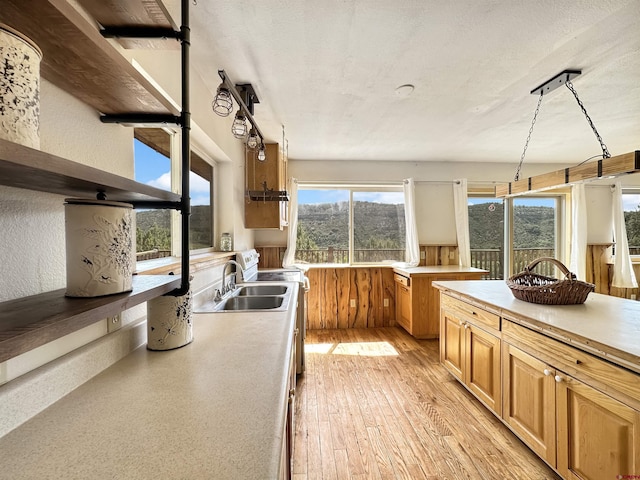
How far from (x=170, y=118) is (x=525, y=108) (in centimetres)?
287

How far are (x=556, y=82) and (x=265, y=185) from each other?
2.60 m

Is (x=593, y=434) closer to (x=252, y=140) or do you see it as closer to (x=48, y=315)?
(x=48, y=315)

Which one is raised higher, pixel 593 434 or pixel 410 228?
pixel 410 228

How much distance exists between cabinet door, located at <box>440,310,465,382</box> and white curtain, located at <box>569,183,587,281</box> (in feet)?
9.85

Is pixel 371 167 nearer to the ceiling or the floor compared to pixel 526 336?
nearer to the ceiling

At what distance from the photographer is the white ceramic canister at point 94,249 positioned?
69 centimetres

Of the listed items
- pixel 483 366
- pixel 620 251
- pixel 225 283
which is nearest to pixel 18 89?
pixel 225 283

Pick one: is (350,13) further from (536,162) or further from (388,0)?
(536,162)

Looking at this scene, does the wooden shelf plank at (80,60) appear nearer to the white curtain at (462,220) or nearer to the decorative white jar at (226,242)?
the decorative white jar at (226,242)

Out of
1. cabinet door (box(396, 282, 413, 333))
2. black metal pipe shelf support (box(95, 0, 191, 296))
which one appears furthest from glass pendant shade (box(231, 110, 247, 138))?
cabinet door (box(396, 282, 413, 333))

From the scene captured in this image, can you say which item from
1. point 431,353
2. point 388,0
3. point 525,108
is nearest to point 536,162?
point 525,108

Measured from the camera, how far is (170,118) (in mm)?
965

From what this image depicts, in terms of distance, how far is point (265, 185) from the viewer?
10.4 feet

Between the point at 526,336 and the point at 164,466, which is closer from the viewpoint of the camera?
the point at 164,466
